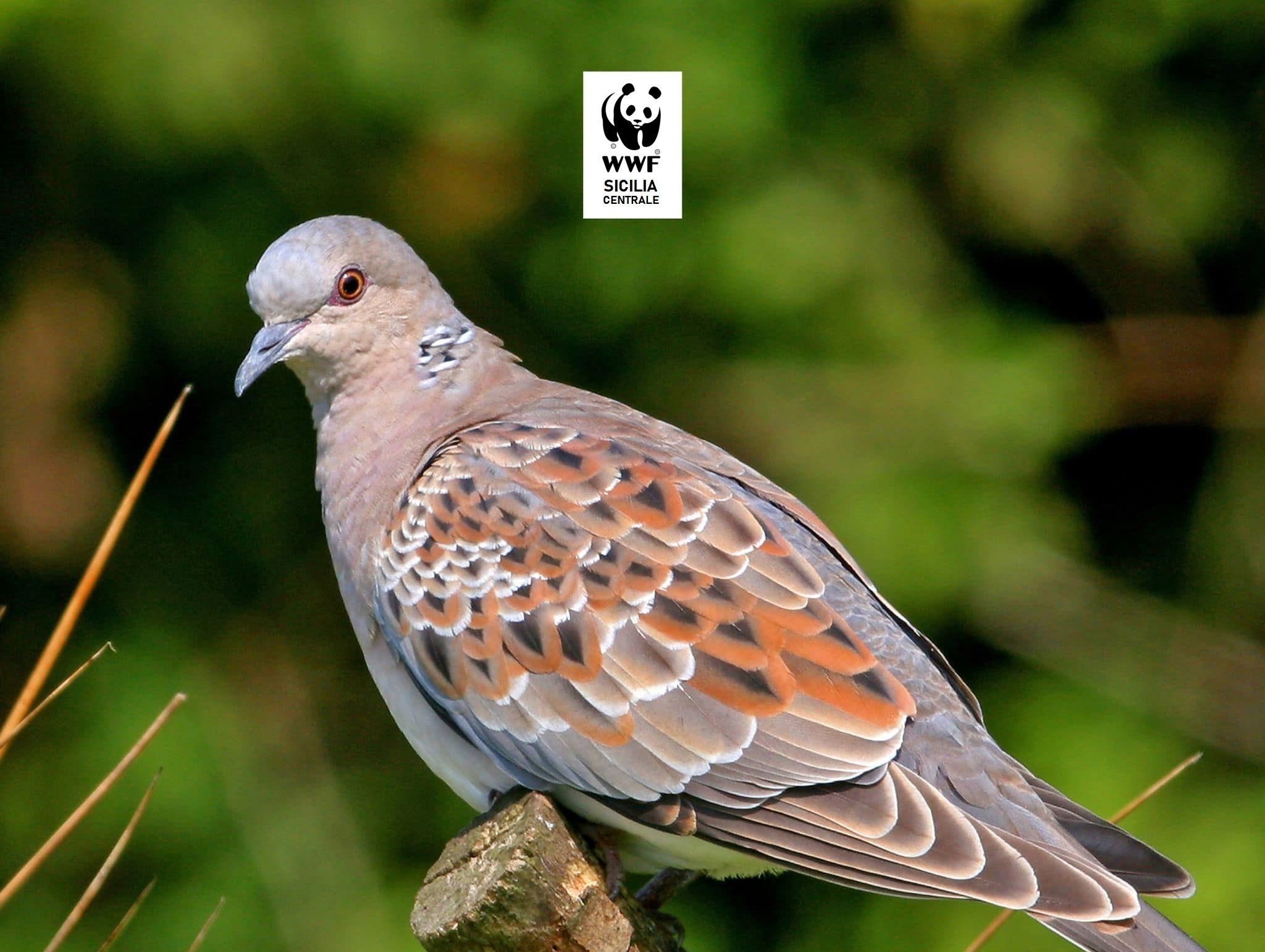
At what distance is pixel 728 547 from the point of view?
259 cm

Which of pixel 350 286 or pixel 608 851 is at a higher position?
pixel 350 286

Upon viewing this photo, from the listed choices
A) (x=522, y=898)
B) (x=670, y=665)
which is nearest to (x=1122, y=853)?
(x=670, y=665)

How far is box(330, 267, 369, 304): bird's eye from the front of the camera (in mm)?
3068

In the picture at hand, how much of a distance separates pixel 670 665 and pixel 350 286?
1.13m

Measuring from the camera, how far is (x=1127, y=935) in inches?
83.9

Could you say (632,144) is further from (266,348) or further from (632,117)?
(266,348)

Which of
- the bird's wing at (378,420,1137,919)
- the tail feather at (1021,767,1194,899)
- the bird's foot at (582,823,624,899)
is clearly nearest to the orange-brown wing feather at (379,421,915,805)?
the bird's wing at (378,420,1137,919)

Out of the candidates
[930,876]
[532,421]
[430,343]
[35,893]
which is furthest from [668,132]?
[35,893]

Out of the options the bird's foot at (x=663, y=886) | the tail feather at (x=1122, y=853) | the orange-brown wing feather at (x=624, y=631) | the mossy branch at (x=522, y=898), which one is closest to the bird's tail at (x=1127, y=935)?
the tail feather at (x=1122, y=853)

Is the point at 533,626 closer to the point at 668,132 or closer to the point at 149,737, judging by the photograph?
the point at 149,737

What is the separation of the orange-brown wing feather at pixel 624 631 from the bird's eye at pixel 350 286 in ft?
1.70

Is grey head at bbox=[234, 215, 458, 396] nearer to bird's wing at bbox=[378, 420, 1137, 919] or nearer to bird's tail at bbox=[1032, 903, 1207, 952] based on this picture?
bird's wing at bbox=[378, 420, 1137, 919]

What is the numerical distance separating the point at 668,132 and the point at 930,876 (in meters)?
2.45

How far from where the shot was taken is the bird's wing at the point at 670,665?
2.27m
